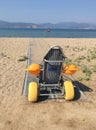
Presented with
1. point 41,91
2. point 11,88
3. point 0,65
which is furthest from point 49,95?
point 0,65

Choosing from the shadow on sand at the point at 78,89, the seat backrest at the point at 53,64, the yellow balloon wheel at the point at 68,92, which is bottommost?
the shadow on sand at the point at 78,89

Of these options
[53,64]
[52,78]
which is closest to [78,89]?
[52,78]

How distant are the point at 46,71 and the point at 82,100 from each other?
5.09 feet

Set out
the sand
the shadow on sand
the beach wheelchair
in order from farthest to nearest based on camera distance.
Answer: the shadow on sand
the beach wheelchair
the sand

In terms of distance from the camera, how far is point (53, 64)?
8.40m

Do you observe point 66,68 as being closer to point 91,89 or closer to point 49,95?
point 49,95

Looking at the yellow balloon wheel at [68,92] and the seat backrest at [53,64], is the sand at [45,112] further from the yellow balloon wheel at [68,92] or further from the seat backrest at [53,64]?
the seat backrest at [53,64]

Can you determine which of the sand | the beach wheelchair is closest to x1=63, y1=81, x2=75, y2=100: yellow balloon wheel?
the beach wheelchair

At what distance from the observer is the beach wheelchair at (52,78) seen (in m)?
8.23

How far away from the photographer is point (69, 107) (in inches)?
313

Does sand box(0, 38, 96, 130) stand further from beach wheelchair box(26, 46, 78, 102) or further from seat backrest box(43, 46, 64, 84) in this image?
seat backrest box(43, 46, 64, 84)

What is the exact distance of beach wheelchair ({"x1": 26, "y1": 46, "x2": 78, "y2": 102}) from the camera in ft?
27.0

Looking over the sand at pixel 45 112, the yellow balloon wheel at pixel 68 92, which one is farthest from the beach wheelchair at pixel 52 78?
the sand at pixel 45 112

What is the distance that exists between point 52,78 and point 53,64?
617 millimetres
